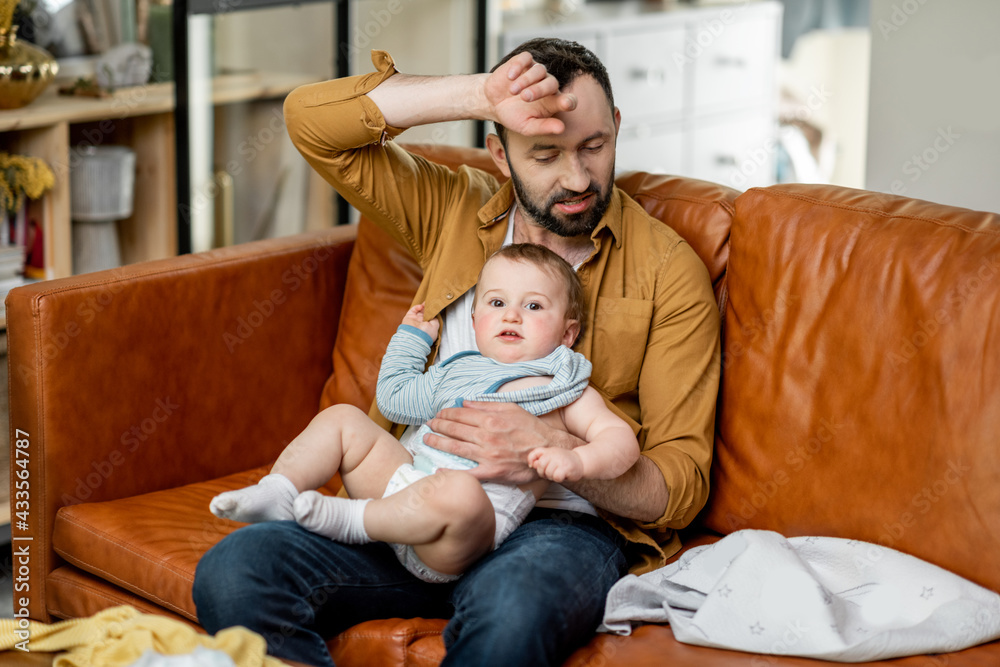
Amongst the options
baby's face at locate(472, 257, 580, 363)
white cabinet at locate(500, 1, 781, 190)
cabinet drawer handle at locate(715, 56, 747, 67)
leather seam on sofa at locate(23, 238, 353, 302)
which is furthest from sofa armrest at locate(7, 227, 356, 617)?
cabinet drawer handle at locate(715, 56, 747, 67)

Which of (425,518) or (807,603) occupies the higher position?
(425,518)

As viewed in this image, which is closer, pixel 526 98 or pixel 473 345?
pixel 526 98

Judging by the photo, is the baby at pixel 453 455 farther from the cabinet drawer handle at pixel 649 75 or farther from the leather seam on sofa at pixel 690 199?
the cabinet drawer handle at pixel 649 75

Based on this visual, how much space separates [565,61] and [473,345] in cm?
50

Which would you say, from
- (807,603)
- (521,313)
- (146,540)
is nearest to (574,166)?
(521,313)

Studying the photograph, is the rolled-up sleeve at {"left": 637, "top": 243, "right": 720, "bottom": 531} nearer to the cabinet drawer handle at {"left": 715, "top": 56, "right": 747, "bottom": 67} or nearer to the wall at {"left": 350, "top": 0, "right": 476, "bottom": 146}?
the wall at {"left": 350, "top": 0, "right": 476, "bottom": 146}

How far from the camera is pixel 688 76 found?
432 cm

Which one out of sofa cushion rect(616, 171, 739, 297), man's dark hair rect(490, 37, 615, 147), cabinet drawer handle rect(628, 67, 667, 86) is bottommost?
sofa cushion rect(616, 171, 739, 297)

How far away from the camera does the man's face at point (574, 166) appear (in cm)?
170

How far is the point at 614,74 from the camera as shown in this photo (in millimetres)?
4043

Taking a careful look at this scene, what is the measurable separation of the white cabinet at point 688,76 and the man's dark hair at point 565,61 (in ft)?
7.02

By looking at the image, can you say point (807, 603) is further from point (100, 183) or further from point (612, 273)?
point (100, 183)

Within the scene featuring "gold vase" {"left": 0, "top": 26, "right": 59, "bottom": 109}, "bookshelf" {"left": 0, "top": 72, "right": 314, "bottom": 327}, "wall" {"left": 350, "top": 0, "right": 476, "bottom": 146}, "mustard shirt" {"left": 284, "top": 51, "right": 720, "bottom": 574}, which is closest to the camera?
"mustard shirt" {"left": 284, "top": 51, "right": 720, "bottom": 574}

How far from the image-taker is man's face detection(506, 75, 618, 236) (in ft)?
5.57
